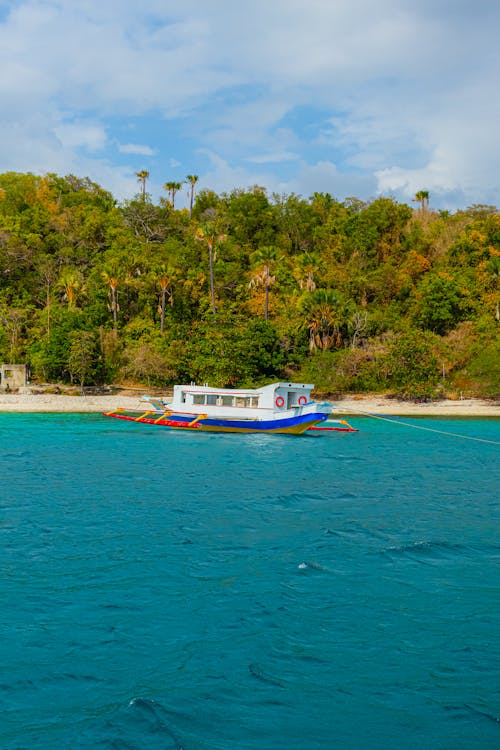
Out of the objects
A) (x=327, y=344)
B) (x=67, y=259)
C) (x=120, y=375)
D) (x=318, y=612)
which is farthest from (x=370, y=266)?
(x=318, y=612)

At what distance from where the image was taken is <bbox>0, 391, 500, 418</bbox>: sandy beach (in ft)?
154

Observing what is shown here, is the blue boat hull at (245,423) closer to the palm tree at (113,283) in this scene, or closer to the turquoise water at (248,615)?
the turquoise water at (248,615)

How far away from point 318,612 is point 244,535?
4704 mm

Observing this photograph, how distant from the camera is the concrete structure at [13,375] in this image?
5400cm

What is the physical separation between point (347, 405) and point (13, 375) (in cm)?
2750

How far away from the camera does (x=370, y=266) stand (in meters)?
67.6

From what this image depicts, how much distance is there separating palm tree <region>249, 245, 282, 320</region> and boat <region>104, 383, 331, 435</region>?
2181cm

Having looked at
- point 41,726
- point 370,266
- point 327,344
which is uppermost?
point 370,266

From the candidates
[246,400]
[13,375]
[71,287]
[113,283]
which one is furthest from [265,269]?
[246,400]

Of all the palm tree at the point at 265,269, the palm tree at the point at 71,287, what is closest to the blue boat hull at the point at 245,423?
the palm tree at the point at 265,269

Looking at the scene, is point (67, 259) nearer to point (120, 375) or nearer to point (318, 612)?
point (120, 375)

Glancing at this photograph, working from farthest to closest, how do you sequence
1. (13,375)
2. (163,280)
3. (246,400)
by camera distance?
(163,280) < (13,375) < (246,400)

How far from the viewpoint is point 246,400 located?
122 ft

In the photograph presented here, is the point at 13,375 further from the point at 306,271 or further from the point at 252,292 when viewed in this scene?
the point at 306,271
